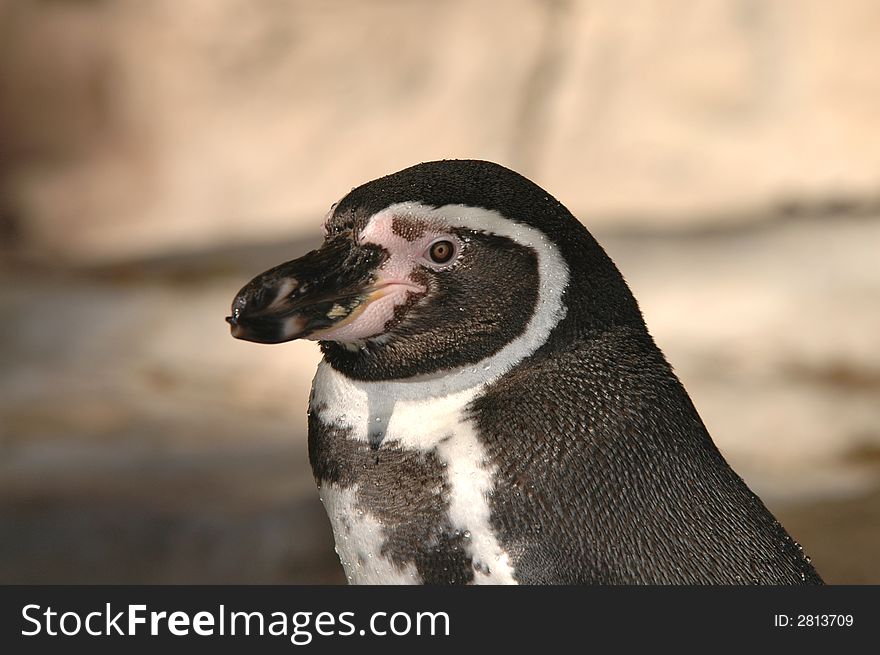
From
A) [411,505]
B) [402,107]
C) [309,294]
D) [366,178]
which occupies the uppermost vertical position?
[402,107]

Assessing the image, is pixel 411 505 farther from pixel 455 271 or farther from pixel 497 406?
pixel 455 271

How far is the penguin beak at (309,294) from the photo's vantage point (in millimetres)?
1150

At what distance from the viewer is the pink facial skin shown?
1212 mm

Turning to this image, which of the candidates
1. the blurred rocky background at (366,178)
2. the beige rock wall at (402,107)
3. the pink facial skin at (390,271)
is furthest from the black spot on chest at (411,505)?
the beige rock wall at (402,107)

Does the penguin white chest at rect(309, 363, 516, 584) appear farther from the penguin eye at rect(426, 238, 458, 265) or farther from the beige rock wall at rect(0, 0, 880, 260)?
the beige rock wall at rect(0, 0, 880, 260)

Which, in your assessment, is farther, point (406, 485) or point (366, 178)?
point (366, 178)

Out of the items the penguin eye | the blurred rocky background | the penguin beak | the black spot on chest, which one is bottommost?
the black spot on chest

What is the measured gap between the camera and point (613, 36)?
3.98 meters

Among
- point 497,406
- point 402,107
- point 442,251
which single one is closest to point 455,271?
point 442,251

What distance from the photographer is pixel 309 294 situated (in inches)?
46.3

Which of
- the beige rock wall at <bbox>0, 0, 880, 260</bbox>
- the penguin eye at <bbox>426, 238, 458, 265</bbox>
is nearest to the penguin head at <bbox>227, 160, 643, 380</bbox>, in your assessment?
the penguin eye at <bbox>426, 238, 458, 265</bbox>

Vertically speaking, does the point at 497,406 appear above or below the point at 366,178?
below

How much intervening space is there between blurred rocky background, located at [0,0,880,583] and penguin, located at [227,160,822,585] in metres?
2.22

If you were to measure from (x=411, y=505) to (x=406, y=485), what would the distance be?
0.8 inches
